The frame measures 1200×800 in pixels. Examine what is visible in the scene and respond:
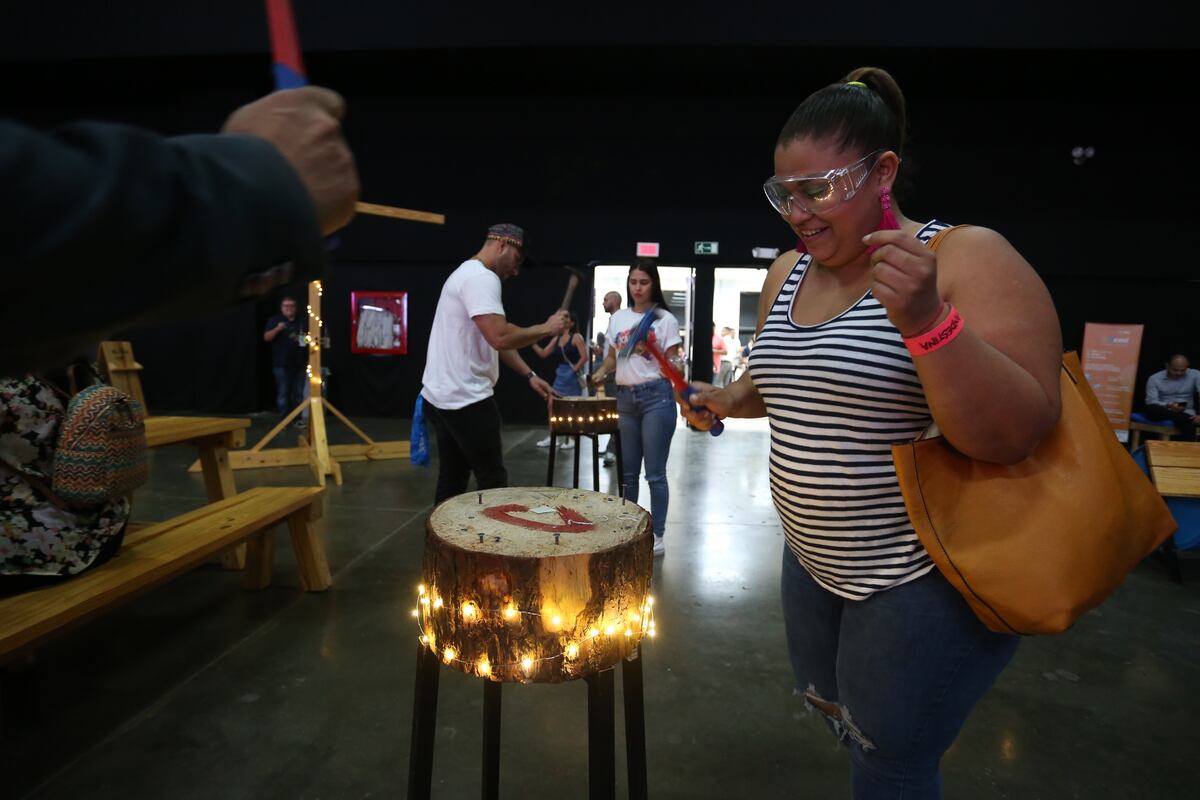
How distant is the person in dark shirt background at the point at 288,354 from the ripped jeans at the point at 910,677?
852 centimetres

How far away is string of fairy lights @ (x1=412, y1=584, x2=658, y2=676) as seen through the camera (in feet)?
4.34

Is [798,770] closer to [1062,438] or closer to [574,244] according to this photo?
[1062,438]

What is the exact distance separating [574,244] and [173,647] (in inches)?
300

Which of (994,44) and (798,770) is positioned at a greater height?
(994,44)

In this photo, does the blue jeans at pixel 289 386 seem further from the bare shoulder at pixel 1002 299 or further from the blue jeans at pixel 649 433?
the bare shoulder at pixel 1002 299

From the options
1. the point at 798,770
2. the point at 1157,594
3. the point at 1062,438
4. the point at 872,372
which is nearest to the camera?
the point at 1062,438

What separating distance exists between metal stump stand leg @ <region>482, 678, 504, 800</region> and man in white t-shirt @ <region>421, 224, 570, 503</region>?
1713mm

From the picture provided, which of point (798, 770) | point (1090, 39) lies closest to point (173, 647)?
point (798, 770)

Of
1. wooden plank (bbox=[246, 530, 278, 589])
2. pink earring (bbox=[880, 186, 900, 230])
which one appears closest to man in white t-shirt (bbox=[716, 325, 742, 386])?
wooden plank (bbox=[246, 530, 278, 589])

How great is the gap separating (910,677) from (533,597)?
0.71 meters

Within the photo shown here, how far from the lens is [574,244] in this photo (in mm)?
9492

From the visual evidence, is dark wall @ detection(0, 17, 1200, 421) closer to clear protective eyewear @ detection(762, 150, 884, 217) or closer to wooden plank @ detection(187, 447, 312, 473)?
wooden plank @ detection(187, 447, 312, 473)

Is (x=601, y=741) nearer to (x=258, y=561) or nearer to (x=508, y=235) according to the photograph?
(x=508, y=235)

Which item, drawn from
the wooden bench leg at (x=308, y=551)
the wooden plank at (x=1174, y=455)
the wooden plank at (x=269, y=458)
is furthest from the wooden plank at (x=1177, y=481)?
the wooden plank at (x=269, y=458)
